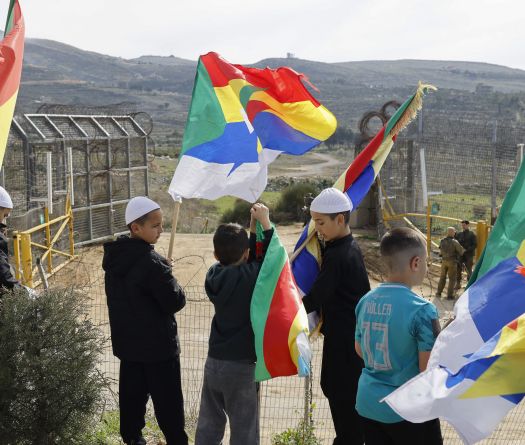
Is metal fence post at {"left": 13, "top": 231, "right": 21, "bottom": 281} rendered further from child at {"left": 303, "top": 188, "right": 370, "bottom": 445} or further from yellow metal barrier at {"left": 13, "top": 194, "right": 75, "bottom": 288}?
child at {"left": 303, "top": 188, "right": 370, "bottom": 445}

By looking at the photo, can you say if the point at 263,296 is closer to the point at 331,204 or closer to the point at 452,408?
the point at 331,204

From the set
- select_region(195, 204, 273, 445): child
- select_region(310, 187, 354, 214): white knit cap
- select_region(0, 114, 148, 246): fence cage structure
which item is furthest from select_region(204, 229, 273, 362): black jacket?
select_region(0, 114, 148, 246): fence cage structure

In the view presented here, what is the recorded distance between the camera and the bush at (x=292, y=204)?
85.7 feet

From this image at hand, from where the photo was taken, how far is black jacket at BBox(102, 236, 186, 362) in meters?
4.78

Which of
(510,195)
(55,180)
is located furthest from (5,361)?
(55,180)

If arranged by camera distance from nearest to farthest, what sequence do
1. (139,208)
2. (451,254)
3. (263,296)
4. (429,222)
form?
(263,296)
(139,208)
(451,254)
(429,222)

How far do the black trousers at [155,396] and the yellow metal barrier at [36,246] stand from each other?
5583 millimetres

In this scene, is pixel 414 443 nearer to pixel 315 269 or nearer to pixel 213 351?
pixel 213 351

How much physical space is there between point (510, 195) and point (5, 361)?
309cm

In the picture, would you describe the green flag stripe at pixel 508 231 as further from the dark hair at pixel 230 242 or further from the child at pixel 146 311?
the child at pixel 146 311

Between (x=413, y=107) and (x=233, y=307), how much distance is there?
2151mm

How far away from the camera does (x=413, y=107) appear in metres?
5.71

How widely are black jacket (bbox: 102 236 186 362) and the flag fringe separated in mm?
2098

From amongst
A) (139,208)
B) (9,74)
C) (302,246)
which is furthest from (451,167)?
(139,208)
